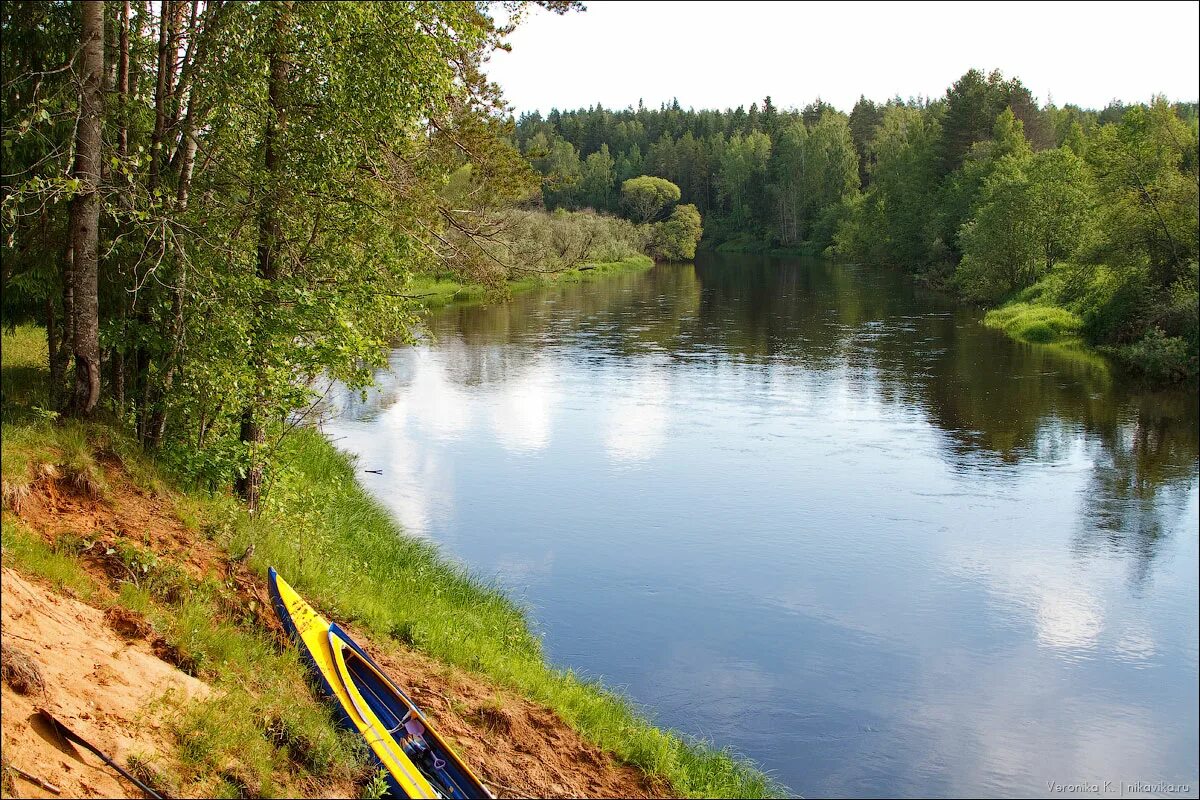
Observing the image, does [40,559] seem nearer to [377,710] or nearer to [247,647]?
[247,647]

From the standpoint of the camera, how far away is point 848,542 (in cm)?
1442

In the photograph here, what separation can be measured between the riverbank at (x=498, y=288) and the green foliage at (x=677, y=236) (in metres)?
3.10

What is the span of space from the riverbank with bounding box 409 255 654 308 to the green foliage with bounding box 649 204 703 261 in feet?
10.2

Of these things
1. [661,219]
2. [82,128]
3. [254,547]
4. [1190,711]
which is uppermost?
[661,219]

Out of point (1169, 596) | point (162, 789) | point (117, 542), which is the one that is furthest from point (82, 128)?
point (1169, 596)

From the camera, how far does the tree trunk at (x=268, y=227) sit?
9.66 metres

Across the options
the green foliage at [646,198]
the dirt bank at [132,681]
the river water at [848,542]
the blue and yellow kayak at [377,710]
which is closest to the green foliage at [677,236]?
the green foliage at [646,198]

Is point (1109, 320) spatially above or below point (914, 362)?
above

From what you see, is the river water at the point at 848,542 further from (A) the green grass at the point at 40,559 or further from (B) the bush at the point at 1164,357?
(A) the green grass at the point at 40,559

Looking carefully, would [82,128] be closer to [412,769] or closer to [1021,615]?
[412,769]

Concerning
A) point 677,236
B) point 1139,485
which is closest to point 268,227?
point 1139,485

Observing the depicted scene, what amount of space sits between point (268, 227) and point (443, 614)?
442 cm

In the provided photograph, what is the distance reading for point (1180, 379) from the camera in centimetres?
2422

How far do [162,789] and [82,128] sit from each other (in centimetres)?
600
